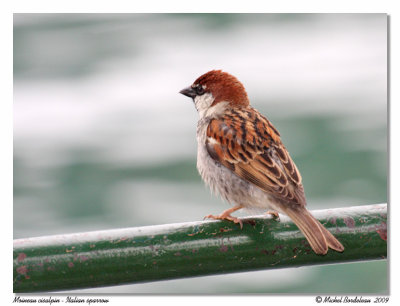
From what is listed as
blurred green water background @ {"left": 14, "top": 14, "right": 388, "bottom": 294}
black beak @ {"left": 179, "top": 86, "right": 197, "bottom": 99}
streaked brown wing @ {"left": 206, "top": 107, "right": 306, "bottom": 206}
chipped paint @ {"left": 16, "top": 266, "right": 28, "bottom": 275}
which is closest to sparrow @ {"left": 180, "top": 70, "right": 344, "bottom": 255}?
streaked brown wing @ {"left": 206, "top": 107, "right": 306, "bottom": 206}

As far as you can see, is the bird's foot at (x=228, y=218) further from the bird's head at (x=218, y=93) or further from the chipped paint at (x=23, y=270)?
the chipped paint at (x=23, y=270)

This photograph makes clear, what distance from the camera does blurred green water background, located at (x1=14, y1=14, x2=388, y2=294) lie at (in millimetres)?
6652

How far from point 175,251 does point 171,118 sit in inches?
213

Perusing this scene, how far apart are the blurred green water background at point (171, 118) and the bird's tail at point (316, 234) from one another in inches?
93.5

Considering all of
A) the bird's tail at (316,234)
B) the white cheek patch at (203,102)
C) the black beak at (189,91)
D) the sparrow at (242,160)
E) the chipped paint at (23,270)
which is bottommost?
the chipped paint at (23,270)

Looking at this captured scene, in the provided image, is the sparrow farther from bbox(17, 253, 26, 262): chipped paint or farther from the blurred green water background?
the blurred green water background

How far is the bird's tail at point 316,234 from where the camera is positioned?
3670mm

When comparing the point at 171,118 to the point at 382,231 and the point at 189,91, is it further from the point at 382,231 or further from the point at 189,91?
the point at 382,231

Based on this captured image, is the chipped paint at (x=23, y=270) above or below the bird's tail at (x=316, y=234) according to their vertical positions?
below

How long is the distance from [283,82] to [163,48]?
5.13ft

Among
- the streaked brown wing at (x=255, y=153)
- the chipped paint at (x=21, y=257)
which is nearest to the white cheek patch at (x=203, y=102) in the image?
the streaked brown wing at (x=255, y=153)

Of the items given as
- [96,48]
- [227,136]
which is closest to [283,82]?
[96,48]

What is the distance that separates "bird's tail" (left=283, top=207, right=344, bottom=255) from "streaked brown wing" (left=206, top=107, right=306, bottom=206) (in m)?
0.23
